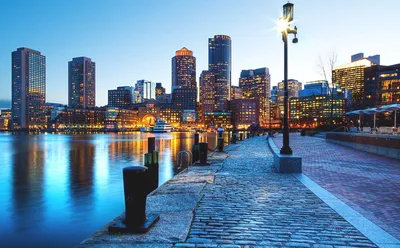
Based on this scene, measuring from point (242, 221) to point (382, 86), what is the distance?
110611 mm

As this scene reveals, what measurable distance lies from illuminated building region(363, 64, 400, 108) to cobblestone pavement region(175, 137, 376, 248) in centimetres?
7921

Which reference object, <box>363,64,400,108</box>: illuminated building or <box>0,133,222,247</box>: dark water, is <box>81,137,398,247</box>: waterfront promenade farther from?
<box>363,64,400,108</box>: illuminated building

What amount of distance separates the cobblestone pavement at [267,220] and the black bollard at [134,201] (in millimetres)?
1028

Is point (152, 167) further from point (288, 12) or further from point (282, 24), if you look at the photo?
point (288, 12)

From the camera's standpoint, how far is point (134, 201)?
18.7 feet

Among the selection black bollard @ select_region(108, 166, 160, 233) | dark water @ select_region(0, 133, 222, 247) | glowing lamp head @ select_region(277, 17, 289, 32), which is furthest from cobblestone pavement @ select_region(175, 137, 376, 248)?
glowing lamp head @ select_region(277, 17, 289, 32)

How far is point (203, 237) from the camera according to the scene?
516cm

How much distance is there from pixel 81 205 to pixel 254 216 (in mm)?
8699

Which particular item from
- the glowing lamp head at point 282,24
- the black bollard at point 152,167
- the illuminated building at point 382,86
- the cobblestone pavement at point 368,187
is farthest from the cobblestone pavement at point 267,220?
the illuminated building at point 382,86

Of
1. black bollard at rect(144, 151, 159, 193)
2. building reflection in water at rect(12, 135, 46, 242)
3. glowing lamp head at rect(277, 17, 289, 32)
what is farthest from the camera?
black bollard at rect(144, 151, 159, 193)

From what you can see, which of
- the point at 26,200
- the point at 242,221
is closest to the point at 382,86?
the point at 26,200

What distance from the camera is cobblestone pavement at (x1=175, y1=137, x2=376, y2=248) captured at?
16.3 feet

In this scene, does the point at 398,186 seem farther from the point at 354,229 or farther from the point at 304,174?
the point at 354,229

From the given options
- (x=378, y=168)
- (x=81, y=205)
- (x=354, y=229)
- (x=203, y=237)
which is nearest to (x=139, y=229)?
(x=203, y=237)
